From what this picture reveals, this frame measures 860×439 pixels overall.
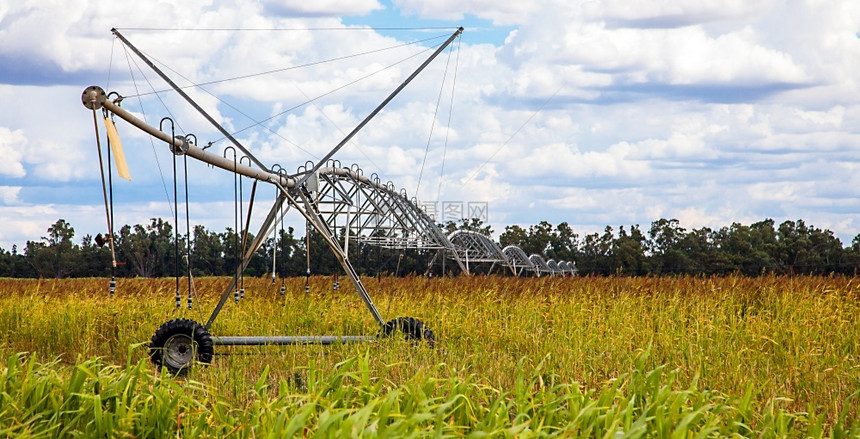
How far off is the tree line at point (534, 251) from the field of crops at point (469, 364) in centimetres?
2325

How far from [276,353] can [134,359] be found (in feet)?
6.98

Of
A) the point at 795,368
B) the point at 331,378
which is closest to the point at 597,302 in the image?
the point at 795,368

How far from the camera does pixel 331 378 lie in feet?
17.3

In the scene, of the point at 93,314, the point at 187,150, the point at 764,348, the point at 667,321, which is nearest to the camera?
the point at 187,150

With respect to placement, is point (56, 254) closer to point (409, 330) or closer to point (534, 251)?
point (534, 251)

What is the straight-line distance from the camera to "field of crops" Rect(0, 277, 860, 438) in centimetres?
480

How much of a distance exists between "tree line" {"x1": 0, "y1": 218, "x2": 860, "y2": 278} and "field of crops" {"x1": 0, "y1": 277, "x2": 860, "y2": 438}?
23251mm

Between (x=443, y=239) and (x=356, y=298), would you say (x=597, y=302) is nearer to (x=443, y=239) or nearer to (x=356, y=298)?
(x=356, y=298)

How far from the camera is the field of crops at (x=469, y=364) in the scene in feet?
15.7

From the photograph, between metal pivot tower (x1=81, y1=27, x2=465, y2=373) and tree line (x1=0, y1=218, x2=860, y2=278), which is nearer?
metal pivot tower (x1=81, y1=27, x2=465, y2=373)

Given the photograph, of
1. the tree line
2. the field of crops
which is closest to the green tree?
the tree line

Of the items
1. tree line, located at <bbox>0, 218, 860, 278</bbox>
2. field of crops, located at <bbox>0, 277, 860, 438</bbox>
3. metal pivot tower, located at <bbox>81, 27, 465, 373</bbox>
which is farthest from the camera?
tree line, located at <bbox>0, 218, 860, 278</bbox>

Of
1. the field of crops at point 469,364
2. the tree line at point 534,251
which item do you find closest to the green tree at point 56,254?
the tree line at point 534,251

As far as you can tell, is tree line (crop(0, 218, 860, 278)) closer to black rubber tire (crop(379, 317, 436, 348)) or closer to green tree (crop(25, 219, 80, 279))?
green tree (crop(25, 219, 80, 279))
